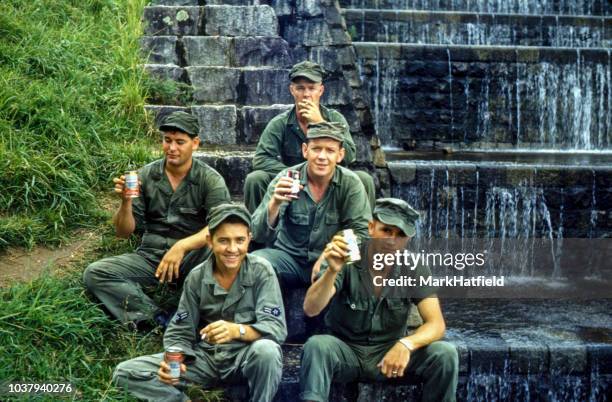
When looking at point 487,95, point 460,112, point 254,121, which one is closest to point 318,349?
point 254,121

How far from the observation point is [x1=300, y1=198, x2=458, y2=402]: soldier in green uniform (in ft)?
14.3

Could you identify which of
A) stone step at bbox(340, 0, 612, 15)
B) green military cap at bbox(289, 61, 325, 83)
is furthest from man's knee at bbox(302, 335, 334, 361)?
stone step at bbox(340, 0, 612, 15)

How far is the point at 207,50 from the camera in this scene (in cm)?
775

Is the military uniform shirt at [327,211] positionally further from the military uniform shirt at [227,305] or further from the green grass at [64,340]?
the green grass at [64,340]

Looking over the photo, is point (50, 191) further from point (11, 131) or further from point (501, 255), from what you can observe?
point (501, 255)

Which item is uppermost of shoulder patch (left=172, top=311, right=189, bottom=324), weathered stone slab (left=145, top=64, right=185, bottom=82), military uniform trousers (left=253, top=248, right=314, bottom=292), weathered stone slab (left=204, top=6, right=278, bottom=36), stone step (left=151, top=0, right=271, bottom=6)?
stone step (left=151, top=0, right=271, bottom=6)

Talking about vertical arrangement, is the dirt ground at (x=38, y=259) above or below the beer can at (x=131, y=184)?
below

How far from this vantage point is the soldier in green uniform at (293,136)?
223 inches

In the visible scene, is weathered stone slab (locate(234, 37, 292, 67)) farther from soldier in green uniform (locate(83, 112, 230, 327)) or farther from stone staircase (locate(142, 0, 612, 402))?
soldier in green uniform (locate(83, 112, 230, 327))

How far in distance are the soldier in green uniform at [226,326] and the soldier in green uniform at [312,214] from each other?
1.69 ft

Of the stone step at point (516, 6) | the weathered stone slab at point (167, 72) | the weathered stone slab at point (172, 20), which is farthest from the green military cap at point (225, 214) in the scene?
the stone step at point (516, 6)

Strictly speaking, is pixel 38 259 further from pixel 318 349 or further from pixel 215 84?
pixel 215 84

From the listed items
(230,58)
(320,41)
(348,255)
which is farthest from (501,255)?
(348,255)

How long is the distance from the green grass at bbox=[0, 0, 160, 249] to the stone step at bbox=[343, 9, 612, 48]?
3887 mm
